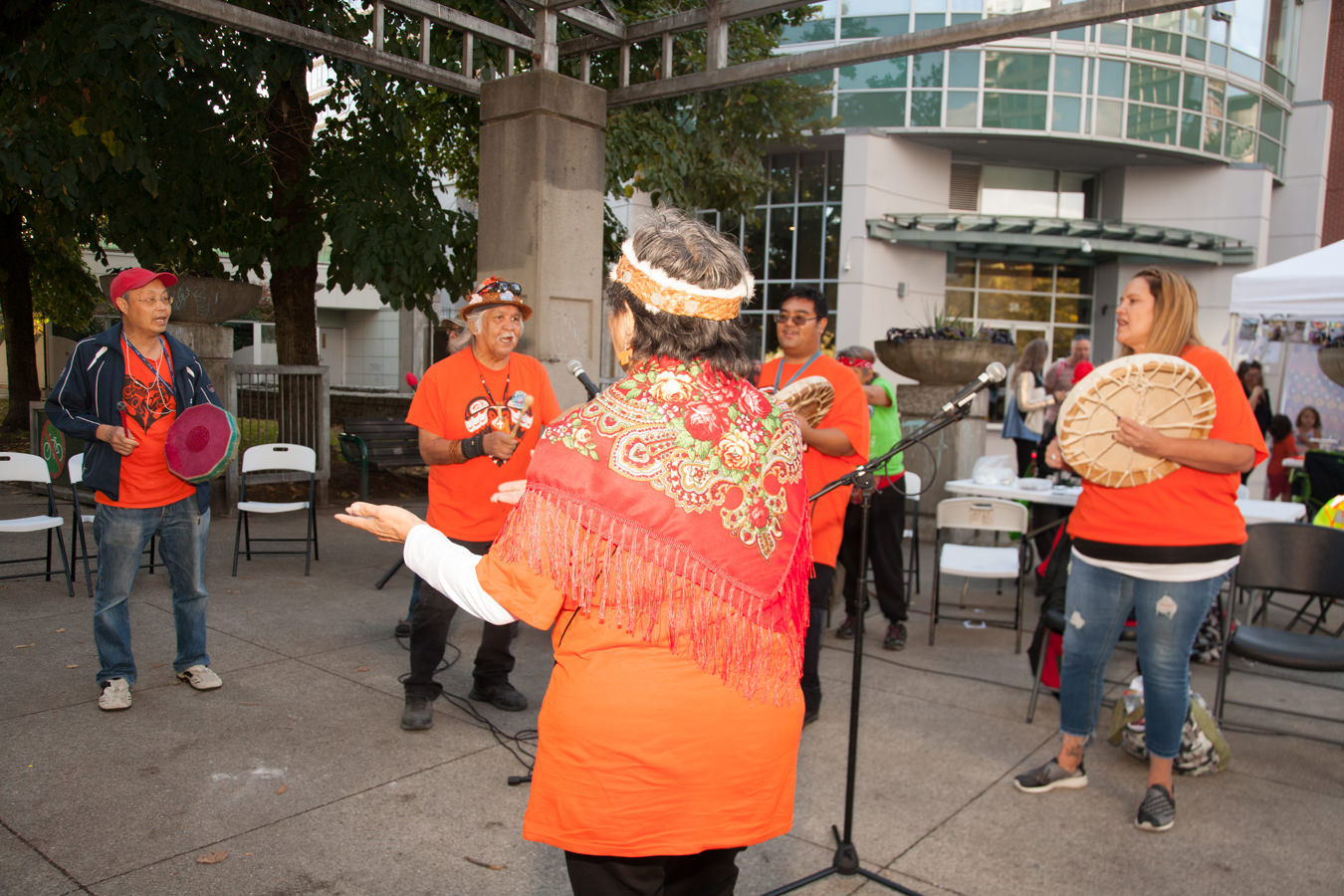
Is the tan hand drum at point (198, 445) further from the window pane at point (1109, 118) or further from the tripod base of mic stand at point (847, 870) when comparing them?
the window pane at point (1109, 118)

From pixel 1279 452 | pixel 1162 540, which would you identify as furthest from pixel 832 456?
pixel 1279 452

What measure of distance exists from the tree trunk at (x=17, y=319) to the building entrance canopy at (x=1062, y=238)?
16.1m

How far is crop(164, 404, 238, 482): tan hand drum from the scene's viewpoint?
4129mm

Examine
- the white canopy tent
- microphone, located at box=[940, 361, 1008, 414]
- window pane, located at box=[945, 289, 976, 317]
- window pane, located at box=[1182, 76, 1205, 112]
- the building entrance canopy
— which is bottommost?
microphone, located at box=[940, 361, 1008, 414]

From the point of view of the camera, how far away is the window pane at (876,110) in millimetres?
21172

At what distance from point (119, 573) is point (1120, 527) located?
4120 mm

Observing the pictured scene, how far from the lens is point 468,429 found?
410cm

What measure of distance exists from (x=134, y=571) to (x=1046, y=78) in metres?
21.7

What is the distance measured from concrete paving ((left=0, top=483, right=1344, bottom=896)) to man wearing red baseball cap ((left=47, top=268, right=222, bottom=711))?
16.8 inches

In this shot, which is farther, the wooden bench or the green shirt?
the wooden bench

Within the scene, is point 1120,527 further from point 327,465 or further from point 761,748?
point 327,465

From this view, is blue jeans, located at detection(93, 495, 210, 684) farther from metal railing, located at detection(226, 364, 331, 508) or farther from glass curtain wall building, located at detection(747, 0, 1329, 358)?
glass curtain wall building, located at detection(747, 0, 1329, 358)

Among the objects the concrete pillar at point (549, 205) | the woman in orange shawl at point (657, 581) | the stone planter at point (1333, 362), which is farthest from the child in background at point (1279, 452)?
the woman in orange shawl at point (657, 581)

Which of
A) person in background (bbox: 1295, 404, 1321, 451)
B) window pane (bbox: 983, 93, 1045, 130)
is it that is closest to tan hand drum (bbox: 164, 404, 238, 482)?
person in background (bbox: 1295, 404, 1321, 451)
